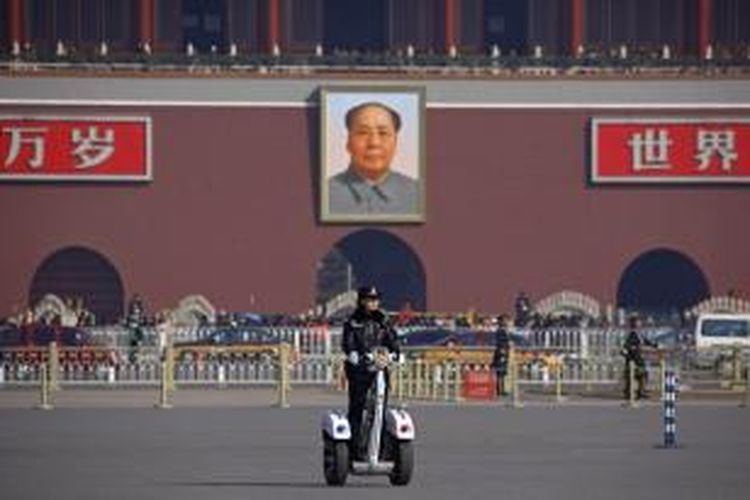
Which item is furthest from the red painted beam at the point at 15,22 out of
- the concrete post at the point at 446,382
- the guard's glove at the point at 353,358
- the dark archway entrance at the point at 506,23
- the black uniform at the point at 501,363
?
the guard's glove at the point at 353,358

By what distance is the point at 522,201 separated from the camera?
60.4 m

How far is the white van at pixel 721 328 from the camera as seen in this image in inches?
2174

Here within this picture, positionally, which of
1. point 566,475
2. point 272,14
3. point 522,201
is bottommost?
point 566,475

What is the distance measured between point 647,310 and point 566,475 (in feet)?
128

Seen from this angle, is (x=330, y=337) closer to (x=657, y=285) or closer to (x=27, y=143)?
(x=27, y=143)

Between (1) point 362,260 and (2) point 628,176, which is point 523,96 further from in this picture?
(1) point 362,260

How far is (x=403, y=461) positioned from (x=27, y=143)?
36.8 metres

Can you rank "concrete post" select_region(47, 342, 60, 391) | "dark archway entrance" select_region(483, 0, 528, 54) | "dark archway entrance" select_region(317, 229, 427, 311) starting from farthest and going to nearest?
"dark archway entrance" select_region(483, 0, 528, 54) < "dark archway entrance" select_region(317, 229, 427, 311) < "concrete post" select_region(47, 342, 60, 391)

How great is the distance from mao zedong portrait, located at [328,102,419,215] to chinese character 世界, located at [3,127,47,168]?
20.5ft

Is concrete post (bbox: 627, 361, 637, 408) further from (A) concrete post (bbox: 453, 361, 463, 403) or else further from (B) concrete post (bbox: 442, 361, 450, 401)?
(B) concrete post (bbox: 442, 361, 450, 401)

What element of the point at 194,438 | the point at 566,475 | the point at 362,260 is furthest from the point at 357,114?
the point at 566,475

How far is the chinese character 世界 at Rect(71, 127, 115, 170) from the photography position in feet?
195

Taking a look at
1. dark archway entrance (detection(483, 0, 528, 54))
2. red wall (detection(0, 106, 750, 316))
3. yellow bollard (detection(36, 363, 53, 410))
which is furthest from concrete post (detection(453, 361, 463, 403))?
dark archway entrance (detection(483, 0, 528, 54))

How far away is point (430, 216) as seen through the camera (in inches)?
2375
